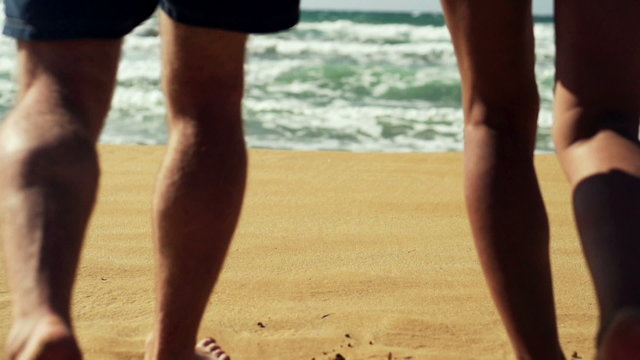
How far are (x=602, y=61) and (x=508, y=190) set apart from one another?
0.33m

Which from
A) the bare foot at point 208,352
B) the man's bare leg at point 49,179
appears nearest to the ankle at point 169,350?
the bare foot at point 208,352

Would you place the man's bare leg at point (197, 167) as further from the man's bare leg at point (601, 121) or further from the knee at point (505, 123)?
the man's bare leg at point (601, 121)

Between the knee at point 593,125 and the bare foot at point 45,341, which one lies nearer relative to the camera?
the bare foot at point 45,341

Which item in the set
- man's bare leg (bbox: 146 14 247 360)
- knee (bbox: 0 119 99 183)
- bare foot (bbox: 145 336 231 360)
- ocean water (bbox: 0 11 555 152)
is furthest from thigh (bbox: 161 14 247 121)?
ocean water (bbox: 0 11 555 152)

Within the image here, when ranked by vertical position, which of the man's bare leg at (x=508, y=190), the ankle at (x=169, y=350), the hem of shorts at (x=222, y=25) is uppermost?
the hem of shorts at (x=222, y=25)

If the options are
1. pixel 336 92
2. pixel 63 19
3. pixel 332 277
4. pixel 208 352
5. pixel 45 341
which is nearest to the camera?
pixel 45 341

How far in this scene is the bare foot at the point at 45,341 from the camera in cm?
102

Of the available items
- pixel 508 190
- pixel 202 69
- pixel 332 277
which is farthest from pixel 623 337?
pixel 332 277

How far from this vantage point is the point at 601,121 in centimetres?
138

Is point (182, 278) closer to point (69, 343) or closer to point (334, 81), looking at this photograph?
point (69, 343)

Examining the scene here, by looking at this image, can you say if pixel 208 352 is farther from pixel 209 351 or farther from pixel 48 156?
pixel 48 156

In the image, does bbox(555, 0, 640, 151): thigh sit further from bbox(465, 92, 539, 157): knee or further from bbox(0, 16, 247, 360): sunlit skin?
bbox(0, 16, 247, 360): sunlit skin

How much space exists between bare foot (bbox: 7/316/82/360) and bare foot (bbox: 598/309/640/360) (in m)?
0.60

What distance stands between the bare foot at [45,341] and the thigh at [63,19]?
431 millimetres
